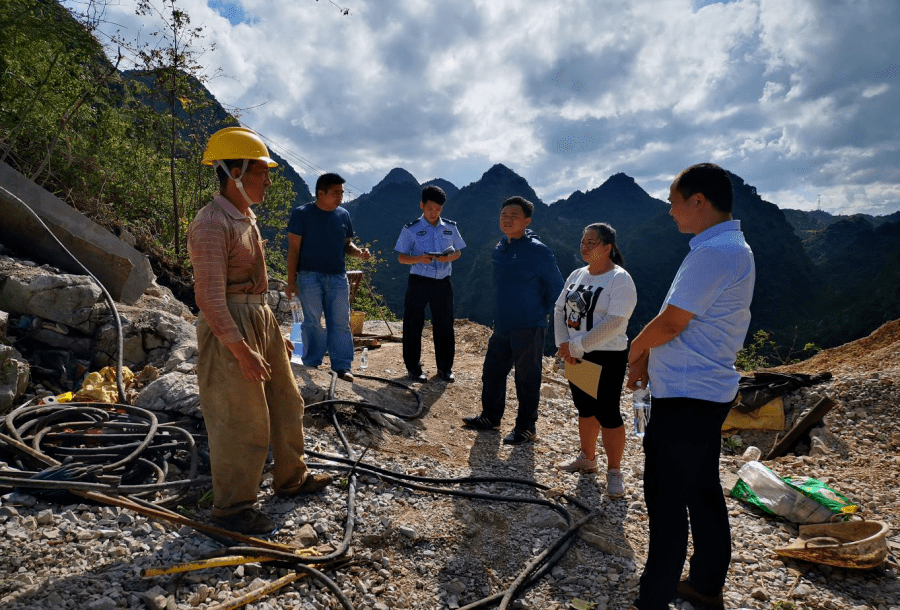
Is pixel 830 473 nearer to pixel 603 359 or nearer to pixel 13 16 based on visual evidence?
pixel 603 359

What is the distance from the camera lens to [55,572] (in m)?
2.08

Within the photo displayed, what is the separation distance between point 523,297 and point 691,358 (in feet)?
7.65

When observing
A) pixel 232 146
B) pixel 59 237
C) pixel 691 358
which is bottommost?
pixel 691 358

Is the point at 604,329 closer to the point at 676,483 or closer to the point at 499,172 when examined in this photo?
the point at 676,483

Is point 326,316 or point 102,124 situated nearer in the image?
point 326,316

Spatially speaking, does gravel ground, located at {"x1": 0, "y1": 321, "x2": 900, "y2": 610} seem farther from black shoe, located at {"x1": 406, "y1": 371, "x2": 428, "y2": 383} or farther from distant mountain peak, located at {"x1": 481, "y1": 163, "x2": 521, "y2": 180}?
distant mountain peak, located at {"x1": 481, "y1": 163, "x2": 521, "y2": 180}

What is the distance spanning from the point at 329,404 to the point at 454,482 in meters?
1.33

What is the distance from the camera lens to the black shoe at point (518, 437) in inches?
177

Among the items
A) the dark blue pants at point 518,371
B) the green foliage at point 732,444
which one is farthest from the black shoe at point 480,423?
the green foliage at point 732,444

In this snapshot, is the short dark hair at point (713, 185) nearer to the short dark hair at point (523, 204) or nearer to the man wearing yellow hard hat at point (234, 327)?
the man wearing yellow hard hat at point (234, 327)

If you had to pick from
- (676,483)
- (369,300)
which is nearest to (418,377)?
(676,483)

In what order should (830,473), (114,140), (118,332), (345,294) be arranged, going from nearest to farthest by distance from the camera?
(830,473) → (118,332) → (345,294) → (114,140)

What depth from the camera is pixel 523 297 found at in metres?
4.32

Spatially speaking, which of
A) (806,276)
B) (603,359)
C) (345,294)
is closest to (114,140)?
(345,294)
